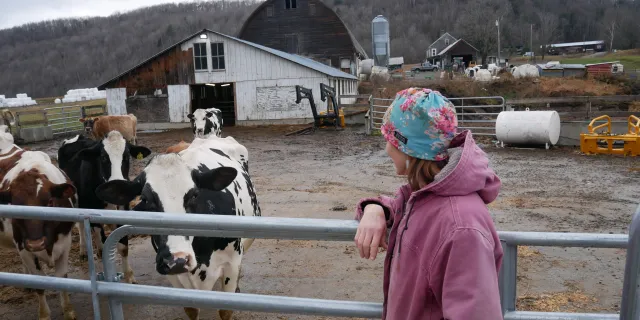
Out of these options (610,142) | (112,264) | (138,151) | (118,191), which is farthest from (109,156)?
(610,142)

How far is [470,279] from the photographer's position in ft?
4.40

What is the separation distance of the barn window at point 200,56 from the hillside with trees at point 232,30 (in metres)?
51.2

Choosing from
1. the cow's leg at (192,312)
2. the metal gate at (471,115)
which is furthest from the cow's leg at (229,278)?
the metal gate at (471,115)

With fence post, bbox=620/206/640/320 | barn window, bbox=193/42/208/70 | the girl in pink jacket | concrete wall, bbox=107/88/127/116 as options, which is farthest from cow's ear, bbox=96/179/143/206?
concrete wall, bbox=107/88/127/116

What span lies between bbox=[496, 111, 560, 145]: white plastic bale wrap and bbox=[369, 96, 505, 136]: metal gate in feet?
2.78

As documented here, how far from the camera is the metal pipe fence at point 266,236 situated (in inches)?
70.0

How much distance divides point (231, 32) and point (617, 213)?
87.4 m

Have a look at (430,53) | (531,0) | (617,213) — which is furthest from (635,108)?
(531,0)

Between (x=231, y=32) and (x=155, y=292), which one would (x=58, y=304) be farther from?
(x=231, y=32)

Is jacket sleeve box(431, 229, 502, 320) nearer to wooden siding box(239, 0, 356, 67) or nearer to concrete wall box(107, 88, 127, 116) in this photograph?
concrete wall box(107, 88, 127, 116)

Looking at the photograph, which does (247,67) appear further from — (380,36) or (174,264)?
(380,36)

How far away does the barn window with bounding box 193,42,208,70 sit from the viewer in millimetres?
25438

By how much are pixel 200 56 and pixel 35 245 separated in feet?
73.8

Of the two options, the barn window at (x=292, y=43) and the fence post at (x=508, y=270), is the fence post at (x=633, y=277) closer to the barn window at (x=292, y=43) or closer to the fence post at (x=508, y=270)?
the fence post at (x=508, y=270)
